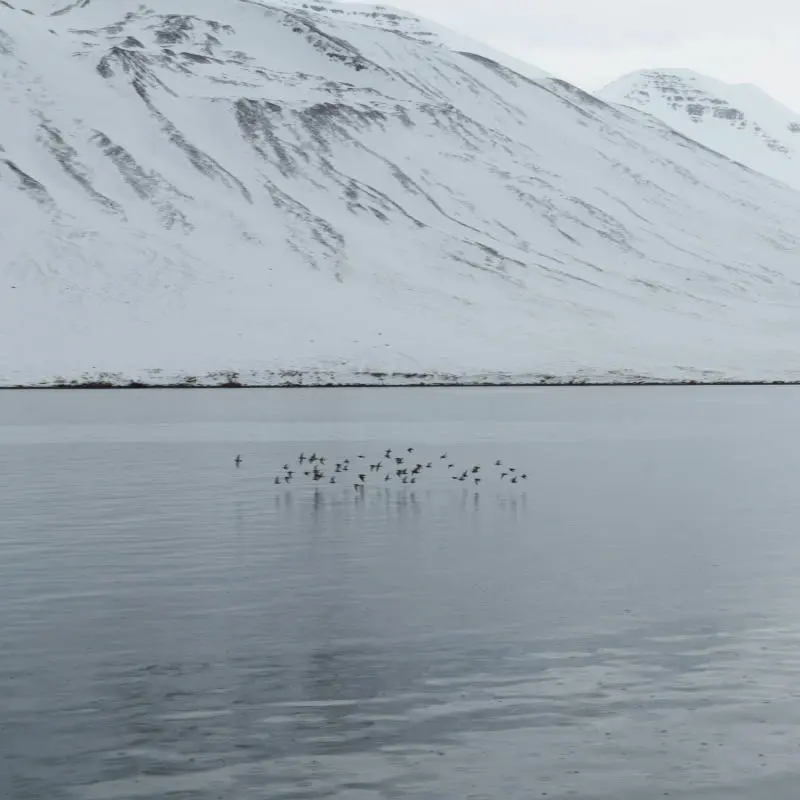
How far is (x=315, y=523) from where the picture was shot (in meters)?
41.8

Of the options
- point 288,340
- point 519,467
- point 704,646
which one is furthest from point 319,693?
point 288,340

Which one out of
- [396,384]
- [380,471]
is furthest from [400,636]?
[396,384]

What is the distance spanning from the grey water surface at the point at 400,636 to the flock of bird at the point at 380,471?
31.6 inches

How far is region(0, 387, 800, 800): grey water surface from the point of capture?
1766 centimetres

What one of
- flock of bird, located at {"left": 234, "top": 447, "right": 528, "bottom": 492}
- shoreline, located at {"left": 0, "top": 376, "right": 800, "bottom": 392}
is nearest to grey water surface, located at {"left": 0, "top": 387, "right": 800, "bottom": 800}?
flock of bird, located at {"left": 234, "top": 447, "right": 528, "bottom": 492}

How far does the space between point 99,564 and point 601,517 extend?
1552 cm

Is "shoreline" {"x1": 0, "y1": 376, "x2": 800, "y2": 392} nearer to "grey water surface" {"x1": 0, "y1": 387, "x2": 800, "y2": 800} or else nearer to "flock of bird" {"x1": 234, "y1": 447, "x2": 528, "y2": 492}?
"flock of bird" {"x1": 234, "y1": 447, "x2": 528, "y2": 492}

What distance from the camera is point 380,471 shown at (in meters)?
57.9

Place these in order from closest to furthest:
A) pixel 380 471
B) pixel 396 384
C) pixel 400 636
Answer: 1. pixel 400 636
2. pixel 380 471
3. pixel 396 384

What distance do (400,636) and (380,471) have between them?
1305 inches

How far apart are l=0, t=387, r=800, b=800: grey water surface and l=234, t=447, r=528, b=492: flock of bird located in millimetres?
802

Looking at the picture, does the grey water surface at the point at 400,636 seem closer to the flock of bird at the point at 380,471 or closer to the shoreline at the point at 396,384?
the flock of bird at the point at 380,471

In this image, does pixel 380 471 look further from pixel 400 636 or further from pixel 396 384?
pixel 396 384

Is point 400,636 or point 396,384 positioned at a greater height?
point 396,384
